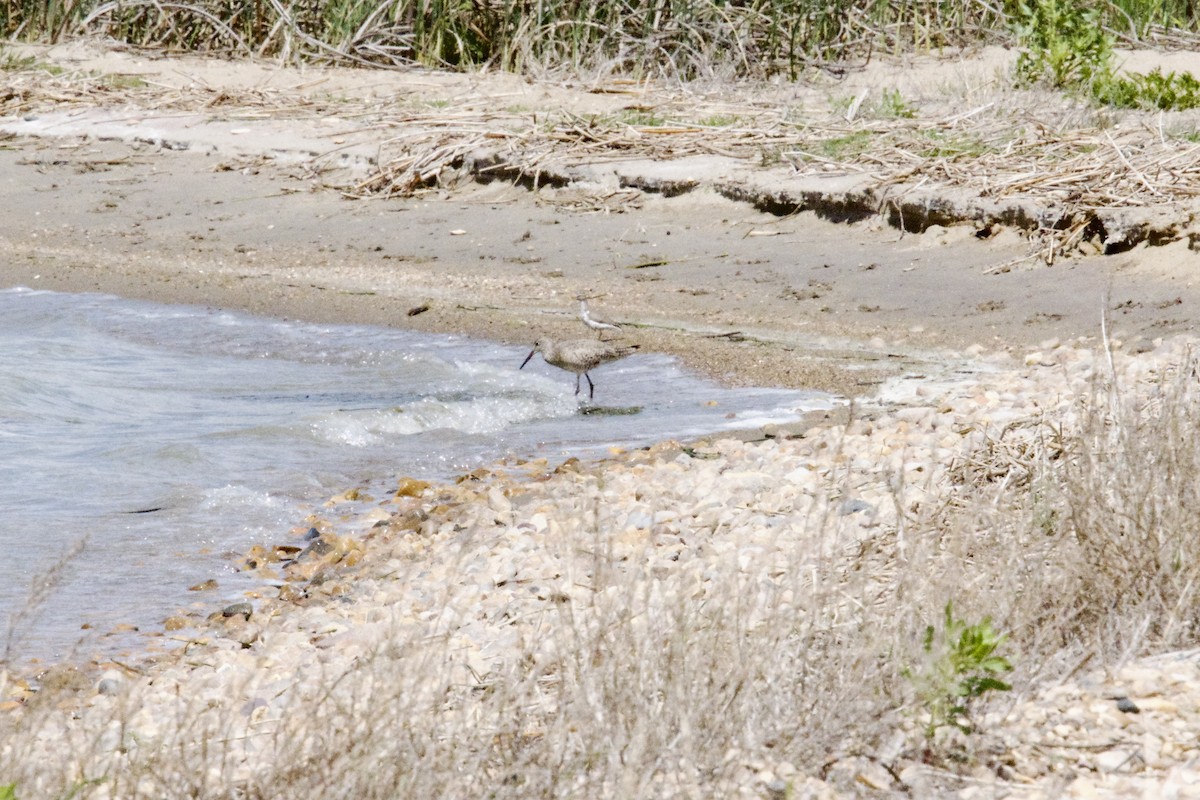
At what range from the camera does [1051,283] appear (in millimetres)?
8969

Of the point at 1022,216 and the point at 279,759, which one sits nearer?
the point at 279,759

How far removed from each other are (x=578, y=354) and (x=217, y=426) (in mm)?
1867

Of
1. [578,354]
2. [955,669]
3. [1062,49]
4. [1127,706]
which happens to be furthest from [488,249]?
[955,669]

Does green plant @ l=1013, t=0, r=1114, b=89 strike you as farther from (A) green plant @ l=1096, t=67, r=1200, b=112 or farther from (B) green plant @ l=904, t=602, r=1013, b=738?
(B) green plant @ l=904, t=602, r=1013, b=738

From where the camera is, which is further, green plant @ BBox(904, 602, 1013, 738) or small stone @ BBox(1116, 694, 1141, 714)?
small stone @ BBox(1116, 694, 1141, 714)

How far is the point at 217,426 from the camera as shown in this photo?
766 cm

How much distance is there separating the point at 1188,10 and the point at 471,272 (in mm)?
8794

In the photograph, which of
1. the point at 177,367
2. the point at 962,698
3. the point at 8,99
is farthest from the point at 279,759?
the point at 8,99

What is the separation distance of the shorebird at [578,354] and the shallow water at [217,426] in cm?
18

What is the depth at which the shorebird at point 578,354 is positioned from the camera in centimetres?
790

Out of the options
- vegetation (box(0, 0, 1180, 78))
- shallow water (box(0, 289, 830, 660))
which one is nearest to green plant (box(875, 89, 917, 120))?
vegetation (box(0, 0, 1180, 78))

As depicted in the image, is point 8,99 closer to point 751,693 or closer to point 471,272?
point 471,272

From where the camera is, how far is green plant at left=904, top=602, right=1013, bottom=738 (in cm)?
291

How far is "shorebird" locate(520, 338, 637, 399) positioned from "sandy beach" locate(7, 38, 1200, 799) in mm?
724
